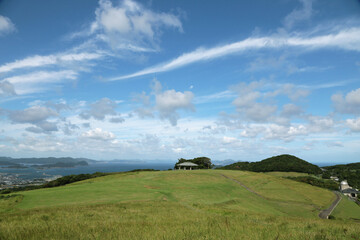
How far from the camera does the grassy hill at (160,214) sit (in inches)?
234

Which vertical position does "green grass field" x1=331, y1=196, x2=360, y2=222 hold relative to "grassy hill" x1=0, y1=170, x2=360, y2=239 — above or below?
below

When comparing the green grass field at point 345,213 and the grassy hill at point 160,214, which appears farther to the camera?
the green grass field at point 345,213

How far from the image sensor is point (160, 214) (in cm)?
1253

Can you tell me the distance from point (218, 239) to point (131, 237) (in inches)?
91.4

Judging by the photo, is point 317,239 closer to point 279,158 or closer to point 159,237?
point 159,237

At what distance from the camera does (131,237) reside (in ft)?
17.1

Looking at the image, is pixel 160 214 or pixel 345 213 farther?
pixel 345 213

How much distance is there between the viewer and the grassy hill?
5.94m

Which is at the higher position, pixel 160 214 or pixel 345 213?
pixel 160 214

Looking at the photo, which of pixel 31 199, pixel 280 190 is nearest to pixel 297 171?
pixel 280 190

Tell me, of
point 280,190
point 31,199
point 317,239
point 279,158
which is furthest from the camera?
point 279,158

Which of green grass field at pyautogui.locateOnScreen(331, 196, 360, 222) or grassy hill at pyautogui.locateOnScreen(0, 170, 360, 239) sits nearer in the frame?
grassy hill at pyautogui.locateOnScreen(0, 170, 360, 239)

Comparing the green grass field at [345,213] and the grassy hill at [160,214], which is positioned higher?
the grassy hill at [160,214]

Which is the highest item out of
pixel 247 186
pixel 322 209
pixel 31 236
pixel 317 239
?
pixel 31 236
